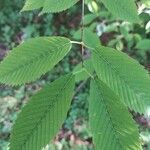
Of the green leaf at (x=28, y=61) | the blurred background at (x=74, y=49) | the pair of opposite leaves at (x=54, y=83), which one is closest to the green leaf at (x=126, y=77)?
the pair of opposite leaves at (x=54, y=83)

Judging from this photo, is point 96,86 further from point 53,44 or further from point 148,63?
point 148,63

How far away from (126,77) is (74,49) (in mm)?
4207

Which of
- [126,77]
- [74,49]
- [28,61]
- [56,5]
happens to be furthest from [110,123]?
[74,49]

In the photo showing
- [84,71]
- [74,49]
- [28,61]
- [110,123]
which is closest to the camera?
[110,123]

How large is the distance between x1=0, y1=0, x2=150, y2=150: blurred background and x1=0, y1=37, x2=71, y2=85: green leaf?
Answer: 6.90ft

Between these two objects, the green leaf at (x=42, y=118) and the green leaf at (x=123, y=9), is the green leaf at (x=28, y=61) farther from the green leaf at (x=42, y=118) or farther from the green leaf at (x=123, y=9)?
the green leaf at (x=123, y=9)

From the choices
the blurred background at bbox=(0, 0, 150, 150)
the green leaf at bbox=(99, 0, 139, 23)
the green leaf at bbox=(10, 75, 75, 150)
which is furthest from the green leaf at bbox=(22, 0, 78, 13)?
the blurred background at bbox=(0, 0, 150, 150)

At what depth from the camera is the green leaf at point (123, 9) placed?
1.02 m

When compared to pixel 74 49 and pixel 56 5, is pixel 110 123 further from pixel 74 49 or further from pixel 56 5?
pixel 74 49

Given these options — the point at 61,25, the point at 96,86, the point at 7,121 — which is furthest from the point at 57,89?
the point at 61,25

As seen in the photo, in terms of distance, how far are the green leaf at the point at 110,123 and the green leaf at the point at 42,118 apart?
0.19 feet

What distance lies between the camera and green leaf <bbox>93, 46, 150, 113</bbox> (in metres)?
0.81

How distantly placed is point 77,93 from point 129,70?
3.69 meters

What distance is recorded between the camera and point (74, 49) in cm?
503
